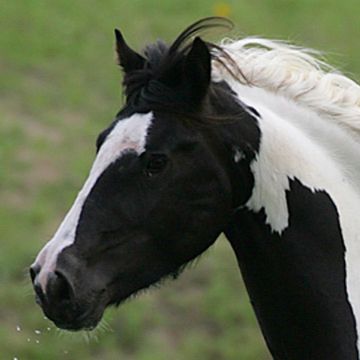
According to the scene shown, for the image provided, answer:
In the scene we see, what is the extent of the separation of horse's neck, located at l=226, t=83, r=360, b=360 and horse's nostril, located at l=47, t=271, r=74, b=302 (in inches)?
24.1

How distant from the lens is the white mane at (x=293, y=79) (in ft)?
15.2

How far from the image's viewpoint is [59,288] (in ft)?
13.8

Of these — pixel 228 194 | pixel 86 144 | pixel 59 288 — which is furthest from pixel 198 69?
pixel 86 144

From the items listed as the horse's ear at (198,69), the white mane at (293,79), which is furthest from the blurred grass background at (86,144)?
the horse's ear at (198,69)

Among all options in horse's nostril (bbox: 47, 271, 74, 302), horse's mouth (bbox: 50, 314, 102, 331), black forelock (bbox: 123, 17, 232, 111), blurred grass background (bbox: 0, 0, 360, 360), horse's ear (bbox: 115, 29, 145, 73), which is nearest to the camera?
horse's nostril (bbox: 47, 271, 74, 302)

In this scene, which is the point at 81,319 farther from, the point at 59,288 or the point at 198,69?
the point at 198,69

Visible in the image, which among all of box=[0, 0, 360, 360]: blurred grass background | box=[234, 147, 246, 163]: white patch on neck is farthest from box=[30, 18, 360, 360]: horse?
box=[0, 0, 360, 360]: blurred grass background

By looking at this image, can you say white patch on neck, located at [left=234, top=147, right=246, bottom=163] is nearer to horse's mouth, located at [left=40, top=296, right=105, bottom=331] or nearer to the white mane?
the white mane

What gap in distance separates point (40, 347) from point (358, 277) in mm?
4554

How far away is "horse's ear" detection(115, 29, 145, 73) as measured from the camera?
4.57 m

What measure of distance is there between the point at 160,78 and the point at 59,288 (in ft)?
2.45

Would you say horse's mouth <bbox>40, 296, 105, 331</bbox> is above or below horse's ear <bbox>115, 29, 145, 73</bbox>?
below

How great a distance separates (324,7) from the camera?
46.2 feet

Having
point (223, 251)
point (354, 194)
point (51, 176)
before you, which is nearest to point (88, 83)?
point (51, 176)
